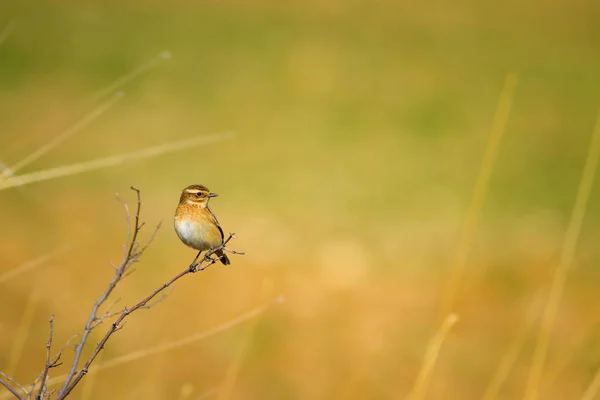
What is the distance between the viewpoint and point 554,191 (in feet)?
24.6

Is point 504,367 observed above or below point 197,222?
below

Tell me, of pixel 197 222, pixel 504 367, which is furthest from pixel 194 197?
pixel 504 367

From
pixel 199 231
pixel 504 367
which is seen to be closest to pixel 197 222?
pixel 199 231

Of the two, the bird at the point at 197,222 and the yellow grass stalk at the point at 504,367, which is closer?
the bird at the point at 197,222

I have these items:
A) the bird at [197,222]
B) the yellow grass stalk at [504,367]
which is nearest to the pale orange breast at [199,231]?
the bird at [197,222]

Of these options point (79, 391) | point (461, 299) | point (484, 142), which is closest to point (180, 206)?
point (79, 391)

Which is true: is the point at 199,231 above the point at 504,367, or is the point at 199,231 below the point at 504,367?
above

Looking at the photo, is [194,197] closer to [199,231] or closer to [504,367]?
[199,231]

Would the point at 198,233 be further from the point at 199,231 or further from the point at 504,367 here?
the point at 504,367

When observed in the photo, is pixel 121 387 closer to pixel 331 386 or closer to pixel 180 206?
pixel 331 386

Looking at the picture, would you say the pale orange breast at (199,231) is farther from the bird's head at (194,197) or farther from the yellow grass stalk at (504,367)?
the yellow grass stalk at (504,367)

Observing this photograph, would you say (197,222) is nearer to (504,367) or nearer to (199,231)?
(199,231)

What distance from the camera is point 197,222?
1798 mm

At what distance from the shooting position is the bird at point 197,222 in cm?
171
